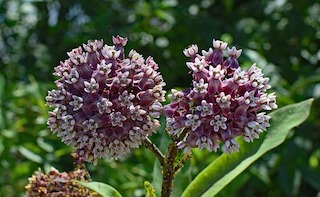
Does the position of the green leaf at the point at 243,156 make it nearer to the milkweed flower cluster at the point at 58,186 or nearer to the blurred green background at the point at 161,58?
the milkweed flower cluster at the point at 58,186

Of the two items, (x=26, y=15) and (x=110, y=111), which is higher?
(x=26, y=15)

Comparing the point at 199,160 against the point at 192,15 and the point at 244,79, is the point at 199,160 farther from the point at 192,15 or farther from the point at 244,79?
the point at 244,79

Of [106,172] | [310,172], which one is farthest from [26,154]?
[310,172]

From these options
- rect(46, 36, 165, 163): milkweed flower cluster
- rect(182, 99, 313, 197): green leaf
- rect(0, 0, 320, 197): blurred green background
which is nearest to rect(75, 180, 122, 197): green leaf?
rect(46, 36, 165, 163): milkweed flower cluster

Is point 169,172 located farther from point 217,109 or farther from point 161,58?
point 161,58

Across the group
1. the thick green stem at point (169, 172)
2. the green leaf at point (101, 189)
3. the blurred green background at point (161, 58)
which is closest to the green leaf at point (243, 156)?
the thick green stem at point (169, 172)

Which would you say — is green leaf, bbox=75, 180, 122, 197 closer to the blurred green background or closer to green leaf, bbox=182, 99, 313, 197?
green leaf, bbox=182, 99, 313, 197
